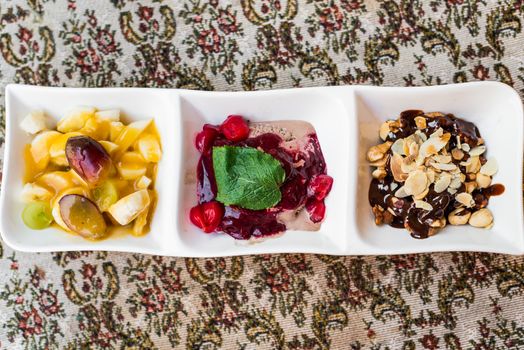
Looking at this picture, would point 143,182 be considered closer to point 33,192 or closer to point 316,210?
point 33,192

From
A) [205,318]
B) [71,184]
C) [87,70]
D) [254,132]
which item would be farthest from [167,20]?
[205,318]

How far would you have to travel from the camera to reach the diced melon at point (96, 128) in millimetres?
1352

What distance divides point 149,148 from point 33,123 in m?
0.31

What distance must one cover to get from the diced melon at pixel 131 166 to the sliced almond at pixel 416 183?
2.26 ft

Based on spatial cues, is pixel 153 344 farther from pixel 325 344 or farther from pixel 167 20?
pixel 167 20

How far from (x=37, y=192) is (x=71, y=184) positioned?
9 cm

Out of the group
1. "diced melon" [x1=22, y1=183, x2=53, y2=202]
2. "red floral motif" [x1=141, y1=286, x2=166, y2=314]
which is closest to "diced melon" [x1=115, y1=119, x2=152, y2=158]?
"diced melon" [x1=22, y1=183, x2=53, y2=202]

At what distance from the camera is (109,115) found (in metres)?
1.38

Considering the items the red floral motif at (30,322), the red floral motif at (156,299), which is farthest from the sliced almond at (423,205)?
the red floral motif at (30,322)

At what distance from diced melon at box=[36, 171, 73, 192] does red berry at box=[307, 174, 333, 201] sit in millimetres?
634

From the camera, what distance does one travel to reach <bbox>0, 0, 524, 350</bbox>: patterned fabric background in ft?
4.92

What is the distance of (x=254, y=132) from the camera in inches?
55.1

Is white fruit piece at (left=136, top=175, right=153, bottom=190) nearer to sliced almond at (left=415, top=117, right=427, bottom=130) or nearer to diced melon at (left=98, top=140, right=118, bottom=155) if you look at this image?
diced melon at (left=98, top=140, right=118, bottom=155)

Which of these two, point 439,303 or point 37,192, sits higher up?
point 37,192
